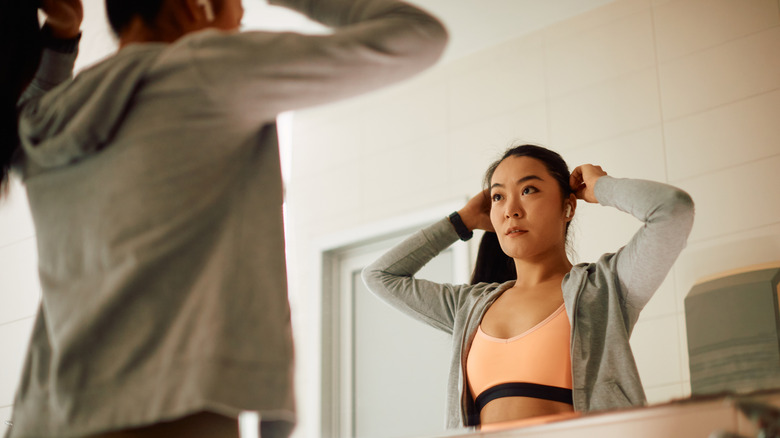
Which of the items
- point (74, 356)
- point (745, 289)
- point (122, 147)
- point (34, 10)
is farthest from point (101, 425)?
point (745, 289)

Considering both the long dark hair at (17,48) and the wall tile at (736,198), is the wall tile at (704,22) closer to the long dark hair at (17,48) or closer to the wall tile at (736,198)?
the wall tile at (736,198)

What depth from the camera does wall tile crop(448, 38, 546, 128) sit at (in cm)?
104

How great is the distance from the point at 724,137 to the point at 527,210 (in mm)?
267

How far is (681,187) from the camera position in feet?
3.16

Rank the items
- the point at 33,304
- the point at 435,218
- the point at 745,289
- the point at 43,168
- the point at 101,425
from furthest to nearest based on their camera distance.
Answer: the point at 33,304 < the point at 435,218 < the point at 745,289 < the point at 43,168 < the point at 101,425

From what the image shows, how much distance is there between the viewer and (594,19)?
104 centimetres

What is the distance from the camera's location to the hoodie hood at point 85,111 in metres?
0.56

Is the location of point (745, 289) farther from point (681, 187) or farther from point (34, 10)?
point (34, 10)

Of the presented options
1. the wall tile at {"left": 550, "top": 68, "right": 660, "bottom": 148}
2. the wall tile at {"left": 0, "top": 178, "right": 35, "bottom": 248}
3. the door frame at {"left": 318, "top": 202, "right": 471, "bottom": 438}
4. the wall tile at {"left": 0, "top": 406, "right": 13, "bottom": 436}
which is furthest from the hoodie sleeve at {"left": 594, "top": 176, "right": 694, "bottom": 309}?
the wall tile at {"left": 0, "top": 406, "right": 13, "bottom": 436}

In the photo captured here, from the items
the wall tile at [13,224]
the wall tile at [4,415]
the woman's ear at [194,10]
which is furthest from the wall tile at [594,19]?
the wall tile at [4,415]

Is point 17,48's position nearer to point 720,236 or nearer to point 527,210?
point 527,210

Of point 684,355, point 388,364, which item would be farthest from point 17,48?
point 684,355

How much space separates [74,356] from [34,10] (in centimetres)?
43

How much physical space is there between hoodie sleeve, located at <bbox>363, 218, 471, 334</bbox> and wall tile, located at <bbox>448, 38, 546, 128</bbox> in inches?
7.1
